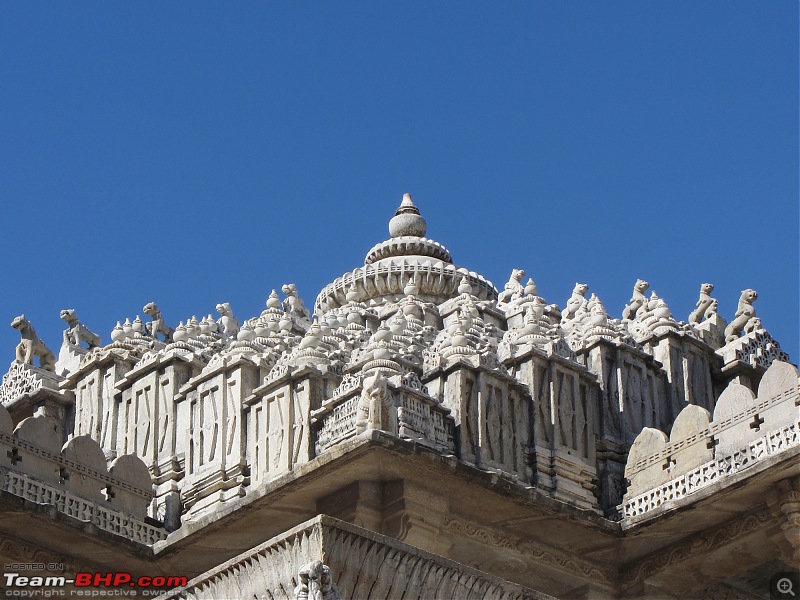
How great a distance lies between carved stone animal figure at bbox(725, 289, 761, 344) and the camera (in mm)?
41906

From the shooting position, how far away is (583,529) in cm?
3438

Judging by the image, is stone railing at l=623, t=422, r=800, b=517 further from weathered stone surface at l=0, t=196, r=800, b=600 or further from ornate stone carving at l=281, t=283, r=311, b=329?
ornate stone carving at l=281, t=283, r=311, b=329

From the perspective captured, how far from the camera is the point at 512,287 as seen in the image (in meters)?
46.2

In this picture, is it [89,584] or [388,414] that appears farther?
[388,414]

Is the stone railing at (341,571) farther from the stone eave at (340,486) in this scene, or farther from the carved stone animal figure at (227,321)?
the carved stone animal figure at (227,321)

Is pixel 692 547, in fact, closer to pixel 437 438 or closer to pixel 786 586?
pixel 786 586

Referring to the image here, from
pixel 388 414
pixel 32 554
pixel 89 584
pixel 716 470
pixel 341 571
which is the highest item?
pixel 388 414

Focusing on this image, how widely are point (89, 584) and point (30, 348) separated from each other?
1046 centimetres

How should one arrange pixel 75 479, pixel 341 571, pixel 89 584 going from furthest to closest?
pixel 75 479 < pixel 89 584 < pixel 341 571

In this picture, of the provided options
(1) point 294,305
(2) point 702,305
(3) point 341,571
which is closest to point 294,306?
(1) point 294,305

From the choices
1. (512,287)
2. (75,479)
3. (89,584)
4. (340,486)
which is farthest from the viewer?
(512,287)

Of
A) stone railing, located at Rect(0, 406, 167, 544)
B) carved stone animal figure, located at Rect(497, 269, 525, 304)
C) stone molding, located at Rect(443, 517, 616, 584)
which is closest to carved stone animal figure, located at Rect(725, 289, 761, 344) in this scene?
carved stone animal figure, located at Rect(497, 269, 525, 304)

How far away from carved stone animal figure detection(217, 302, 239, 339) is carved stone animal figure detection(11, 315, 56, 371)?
10.9 ft

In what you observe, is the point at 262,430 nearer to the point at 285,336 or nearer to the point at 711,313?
the point at 285,336
